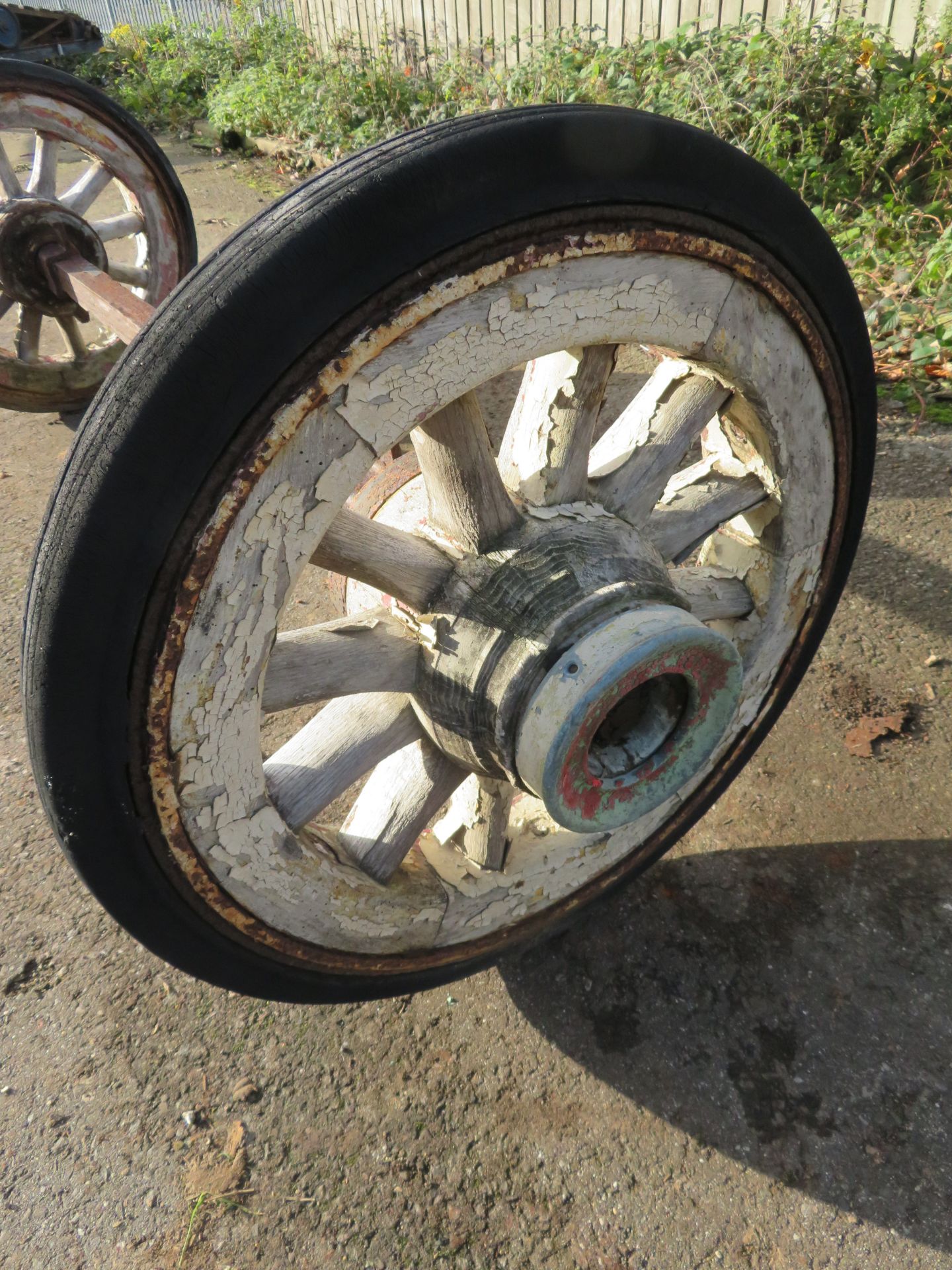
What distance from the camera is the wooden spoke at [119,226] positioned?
3260mm

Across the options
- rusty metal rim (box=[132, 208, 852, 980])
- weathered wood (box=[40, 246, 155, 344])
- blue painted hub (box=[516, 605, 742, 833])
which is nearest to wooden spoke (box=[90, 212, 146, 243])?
weathered wood (box=[40, 246, 155, 344])

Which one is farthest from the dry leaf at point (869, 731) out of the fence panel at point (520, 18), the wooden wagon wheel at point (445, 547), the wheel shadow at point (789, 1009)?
the fence panel at point (520, 18)

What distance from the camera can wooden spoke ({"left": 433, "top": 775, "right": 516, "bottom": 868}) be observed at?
5.08 feet

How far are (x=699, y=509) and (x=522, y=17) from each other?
6.69m

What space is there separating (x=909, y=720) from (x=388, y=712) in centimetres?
146

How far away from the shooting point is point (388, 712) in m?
1.45

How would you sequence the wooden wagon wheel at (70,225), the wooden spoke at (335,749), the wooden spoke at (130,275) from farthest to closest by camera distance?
1. the wooden spoke at (130,275)
2. the wooden wagon wheel at (70,225)
3. the wooden spoke at (335,749)

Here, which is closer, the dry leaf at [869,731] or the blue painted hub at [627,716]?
the blue painted hub at [627,716]

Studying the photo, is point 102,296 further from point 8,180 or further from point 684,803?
point 684,803

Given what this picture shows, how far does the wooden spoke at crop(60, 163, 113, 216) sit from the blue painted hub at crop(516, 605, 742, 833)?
10.2 ft

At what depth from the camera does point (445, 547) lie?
1344mm

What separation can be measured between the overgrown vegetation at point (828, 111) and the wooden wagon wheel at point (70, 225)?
2915 mm

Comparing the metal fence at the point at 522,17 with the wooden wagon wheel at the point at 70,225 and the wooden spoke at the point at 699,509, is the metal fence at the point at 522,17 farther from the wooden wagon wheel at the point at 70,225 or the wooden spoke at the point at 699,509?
the wooden spoke at the point at 699,509

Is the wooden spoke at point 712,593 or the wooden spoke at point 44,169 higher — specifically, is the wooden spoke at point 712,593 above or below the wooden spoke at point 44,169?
below
